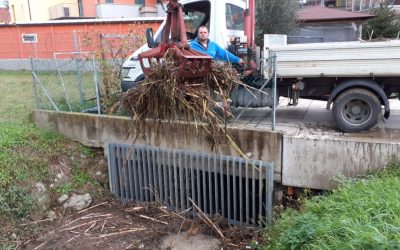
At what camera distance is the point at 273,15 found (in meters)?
13.4

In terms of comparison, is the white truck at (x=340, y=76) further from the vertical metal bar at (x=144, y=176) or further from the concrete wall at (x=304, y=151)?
the vertical metal bar at (x=144, y=176)

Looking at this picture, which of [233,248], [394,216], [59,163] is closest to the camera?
[394,216]

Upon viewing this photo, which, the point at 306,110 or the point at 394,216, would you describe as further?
the point at 306,110

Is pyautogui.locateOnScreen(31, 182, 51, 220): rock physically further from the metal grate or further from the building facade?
the building facade

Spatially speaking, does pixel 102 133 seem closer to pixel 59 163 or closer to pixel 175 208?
pixel 59 163

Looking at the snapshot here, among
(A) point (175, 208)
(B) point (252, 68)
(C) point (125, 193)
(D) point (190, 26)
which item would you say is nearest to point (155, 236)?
(A) point (175, 208)

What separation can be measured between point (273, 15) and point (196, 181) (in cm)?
966

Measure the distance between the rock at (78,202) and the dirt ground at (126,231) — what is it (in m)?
0.10

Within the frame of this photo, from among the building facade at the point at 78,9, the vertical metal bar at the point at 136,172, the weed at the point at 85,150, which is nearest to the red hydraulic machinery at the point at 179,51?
the vertical metal bar at the point at 136,172

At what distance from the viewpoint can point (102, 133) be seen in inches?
264

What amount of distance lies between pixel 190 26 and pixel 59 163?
3.59 m

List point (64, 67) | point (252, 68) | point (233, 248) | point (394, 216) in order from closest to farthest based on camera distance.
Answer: point (394, 216) → point (233, 248) → point (252, 68) → point (64, 67)

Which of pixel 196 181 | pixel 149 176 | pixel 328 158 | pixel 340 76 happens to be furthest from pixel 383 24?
pixel 149 176

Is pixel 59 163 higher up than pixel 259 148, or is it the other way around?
pixel 259 148
